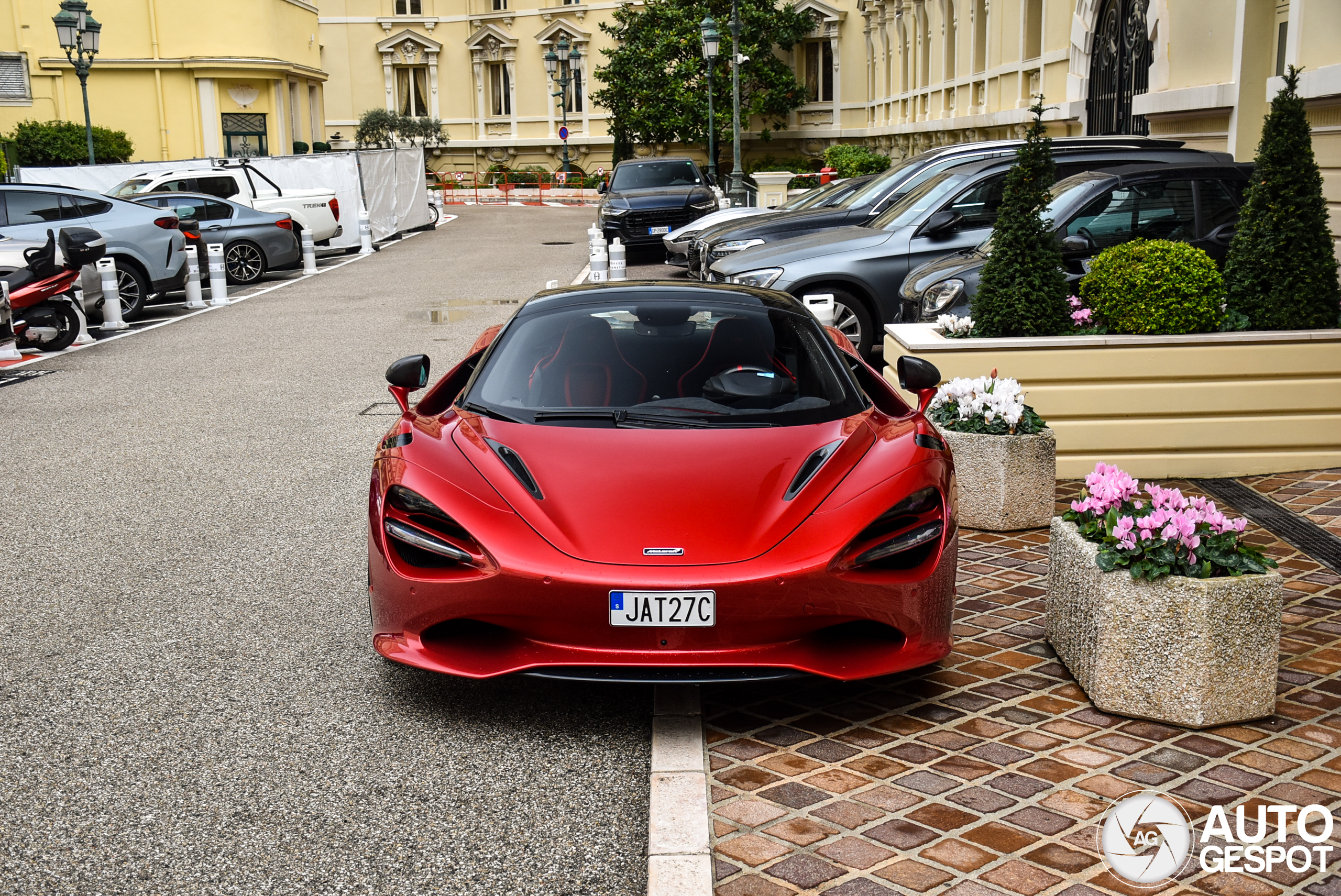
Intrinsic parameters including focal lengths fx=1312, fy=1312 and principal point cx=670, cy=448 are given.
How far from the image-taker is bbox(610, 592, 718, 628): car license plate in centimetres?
419

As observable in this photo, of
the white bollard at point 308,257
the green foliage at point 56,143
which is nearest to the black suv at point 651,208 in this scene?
the white bollard at point 308,257

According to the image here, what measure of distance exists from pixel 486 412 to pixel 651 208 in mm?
19059

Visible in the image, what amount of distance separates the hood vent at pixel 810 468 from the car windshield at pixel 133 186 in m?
19.9

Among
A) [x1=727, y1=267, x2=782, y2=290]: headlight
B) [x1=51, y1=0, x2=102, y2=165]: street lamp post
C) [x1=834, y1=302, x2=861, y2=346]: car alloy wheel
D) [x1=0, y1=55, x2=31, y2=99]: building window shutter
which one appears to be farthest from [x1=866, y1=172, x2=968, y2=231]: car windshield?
[x1=0, y1=55, x2=31, y2=99]: building window shutter

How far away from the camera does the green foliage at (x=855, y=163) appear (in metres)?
34.7

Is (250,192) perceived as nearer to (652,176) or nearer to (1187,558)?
(652,176)

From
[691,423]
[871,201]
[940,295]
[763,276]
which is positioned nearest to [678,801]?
[691,423]

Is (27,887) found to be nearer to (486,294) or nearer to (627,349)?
(627,349)

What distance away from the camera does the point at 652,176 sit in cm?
2609

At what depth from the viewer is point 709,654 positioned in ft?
13.9

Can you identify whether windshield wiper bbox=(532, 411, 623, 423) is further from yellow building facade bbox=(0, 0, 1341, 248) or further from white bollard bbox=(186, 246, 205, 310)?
white bollard bbox=(186, 246, 205, 310)

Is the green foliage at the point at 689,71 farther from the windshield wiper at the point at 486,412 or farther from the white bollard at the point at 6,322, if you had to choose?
the windshield wiper at the point at 486,412

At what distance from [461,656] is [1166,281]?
5.16m

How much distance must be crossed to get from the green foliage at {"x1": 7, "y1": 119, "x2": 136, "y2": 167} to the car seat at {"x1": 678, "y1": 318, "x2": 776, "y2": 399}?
42517 millimetres
